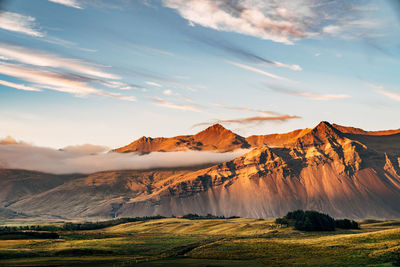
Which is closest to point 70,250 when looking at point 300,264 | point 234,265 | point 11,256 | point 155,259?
point 11,256

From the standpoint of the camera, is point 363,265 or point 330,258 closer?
point 363,265

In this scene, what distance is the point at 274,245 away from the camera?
153750 mm

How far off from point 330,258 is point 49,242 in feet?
418

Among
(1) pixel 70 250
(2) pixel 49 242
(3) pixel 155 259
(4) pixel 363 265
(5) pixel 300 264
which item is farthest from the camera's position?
(2) pixel 49 242

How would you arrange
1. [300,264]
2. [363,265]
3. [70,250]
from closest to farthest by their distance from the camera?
[363,265] < [300,264] < [70,250]

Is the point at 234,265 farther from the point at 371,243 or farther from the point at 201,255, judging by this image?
the point at 371,243

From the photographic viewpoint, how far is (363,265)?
10000 centimetres

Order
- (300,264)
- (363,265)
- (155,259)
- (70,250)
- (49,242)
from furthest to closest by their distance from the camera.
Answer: (49,242), (70,250), (155,259), (300,264), (363,265)

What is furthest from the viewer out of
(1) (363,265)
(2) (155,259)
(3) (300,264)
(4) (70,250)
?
(4) (70,250)

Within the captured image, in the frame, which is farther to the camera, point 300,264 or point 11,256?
point 11,256

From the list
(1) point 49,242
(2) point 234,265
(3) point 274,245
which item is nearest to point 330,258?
(2) point 234,265

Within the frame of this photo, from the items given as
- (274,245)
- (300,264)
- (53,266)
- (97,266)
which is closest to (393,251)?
(300,264)

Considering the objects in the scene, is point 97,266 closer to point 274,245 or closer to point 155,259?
point 155,259

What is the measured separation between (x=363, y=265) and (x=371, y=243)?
126ft
